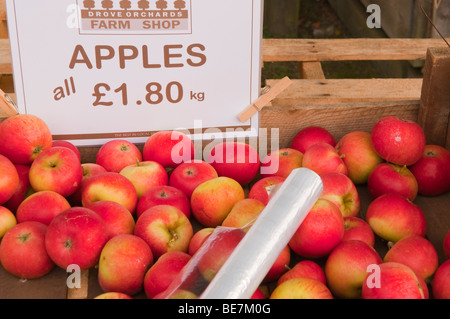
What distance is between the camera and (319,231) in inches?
38.7

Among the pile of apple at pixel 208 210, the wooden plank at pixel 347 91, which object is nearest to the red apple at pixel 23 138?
the pile of apple at pixel 208 210

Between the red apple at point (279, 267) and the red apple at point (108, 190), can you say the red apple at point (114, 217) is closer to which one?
the red apple at point (108, 190)

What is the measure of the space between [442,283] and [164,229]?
524 millimetres

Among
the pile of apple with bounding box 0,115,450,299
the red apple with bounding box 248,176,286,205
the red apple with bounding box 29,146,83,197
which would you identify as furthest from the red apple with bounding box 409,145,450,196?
the red apple with bounding box 29,146,83,197

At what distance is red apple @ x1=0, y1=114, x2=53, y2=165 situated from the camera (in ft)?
3.90

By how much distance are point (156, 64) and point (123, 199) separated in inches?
14.6

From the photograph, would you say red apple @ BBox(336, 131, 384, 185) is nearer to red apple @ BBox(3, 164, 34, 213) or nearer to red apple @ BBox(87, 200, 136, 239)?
red apple @ BBox(87, 200, 136, 239)

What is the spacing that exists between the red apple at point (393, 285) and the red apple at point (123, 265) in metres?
0.40

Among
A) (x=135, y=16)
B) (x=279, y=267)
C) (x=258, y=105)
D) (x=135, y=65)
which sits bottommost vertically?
(x=279, y=267)

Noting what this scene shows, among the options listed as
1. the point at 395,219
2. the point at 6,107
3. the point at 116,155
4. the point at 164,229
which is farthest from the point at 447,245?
the point at 6,107

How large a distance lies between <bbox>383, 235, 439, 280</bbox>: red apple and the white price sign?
0.54 metres

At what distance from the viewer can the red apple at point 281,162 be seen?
1.30 metres

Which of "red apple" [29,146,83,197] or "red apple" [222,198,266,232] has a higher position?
"red apple" [29,146,83,197]

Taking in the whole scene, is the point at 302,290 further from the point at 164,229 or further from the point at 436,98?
the point at 436,98
